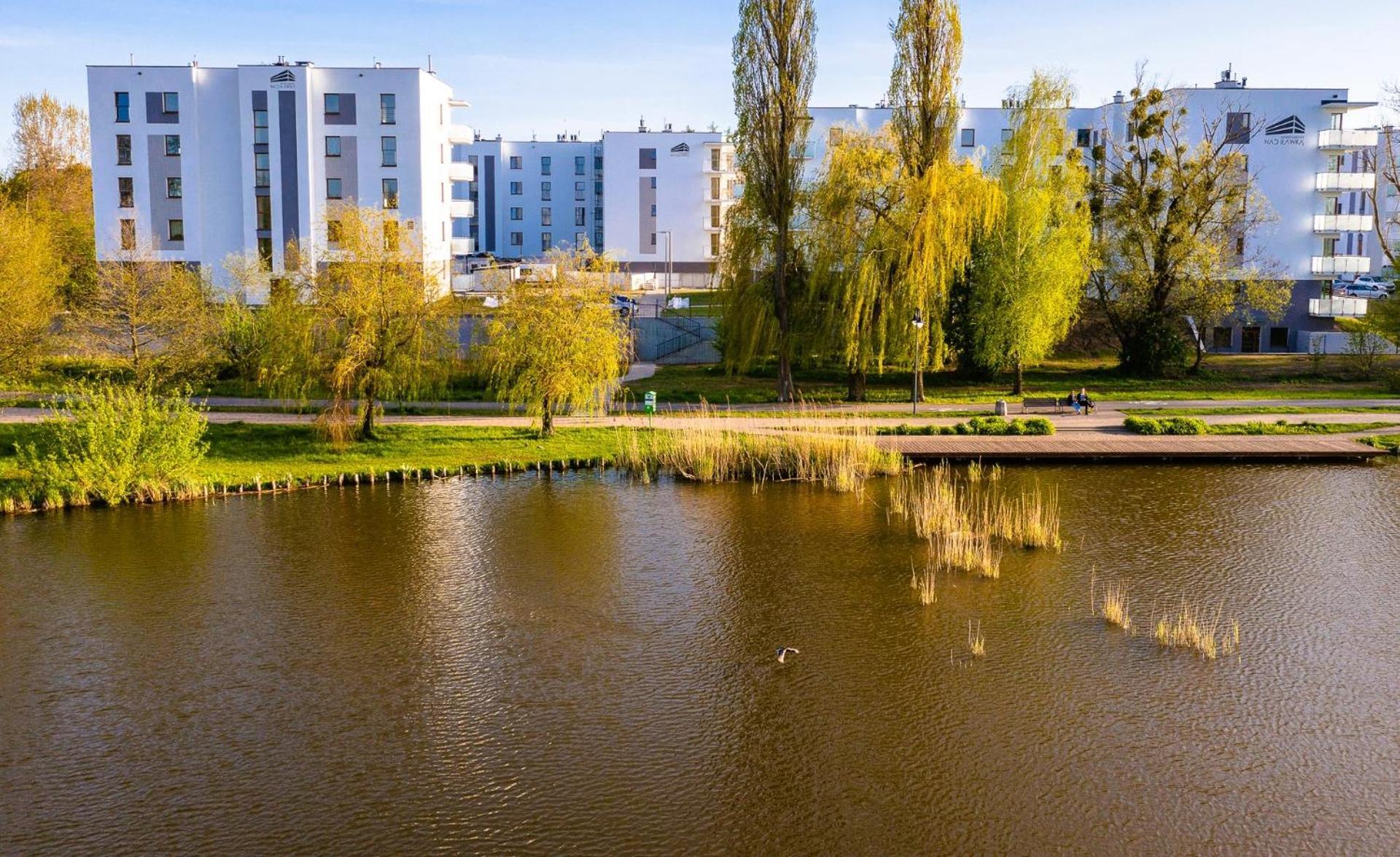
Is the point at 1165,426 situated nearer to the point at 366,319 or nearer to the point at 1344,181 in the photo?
the point at 366,319

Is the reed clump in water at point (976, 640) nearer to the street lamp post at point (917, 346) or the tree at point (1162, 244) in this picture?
the street lamp post at point (917, 346)

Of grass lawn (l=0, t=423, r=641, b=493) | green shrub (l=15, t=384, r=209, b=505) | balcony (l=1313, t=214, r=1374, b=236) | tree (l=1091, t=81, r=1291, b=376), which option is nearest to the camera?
green shrub (l=15, t=384, r=209, b=505)

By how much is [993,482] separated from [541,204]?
84.9 m

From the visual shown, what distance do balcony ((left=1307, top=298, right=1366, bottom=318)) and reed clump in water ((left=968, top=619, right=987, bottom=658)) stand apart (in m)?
47.1

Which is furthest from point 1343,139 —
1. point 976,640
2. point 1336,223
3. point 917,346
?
point 976,640

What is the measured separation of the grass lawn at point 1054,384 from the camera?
39094 mm

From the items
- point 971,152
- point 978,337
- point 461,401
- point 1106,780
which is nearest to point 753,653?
point 1106,780

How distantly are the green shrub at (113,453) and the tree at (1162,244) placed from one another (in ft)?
110

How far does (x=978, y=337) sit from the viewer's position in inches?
1577

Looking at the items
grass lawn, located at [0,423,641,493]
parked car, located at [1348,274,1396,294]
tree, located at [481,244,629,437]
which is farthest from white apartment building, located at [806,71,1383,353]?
grass lawn, located at [0,423,641,493]

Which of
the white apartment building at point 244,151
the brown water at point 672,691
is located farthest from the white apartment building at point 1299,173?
the brown water at point 672,691

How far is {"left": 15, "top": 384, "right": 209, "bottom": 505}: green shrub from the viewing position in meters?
24.2

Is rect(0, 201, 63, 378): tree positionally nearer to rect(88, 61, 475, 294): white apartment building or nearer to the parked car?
rect(88, 61, 475, 294): white apartment building

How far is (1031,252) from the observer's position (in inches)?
1544
